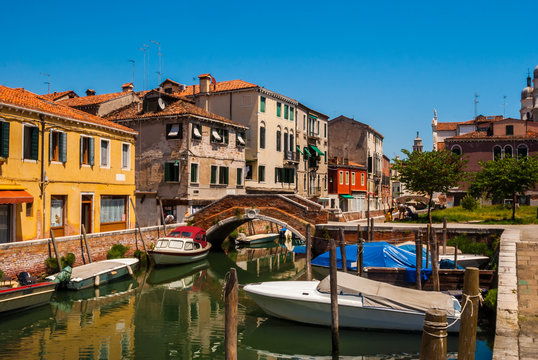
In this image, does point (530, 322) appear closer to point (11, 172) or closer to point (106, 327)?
point (106, 327)

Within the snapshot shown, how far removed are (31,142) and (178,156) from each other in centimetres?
1082

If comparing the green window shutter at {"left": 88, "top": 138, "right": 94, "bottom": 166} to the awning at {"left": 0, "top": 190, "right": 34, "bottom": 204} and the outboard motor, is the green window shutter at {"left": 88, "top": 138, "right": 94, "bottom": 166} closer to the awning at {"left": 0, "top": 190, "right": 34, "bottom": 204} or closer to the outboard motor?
the awning at {"left": 0, "top": 190, "right": 34, "bottom": 204}

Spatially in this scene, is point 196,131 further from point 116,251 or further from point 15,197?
point 15,197

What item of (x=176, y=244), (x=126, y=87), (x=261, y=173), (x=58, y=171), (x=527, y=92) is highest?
(x=527, y=92)

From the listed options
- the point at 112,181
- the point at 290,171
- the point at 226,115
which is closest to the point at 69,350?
the point at 112,181

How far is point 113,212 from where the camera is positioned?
80.1 ft

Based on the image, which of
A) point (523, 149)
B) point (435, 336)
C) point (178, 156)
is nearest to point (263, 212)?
point (178, 156)

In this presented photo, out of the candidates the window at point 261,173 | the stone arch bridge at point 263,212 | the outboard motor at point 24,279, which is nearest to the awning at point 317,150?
the window at point 261,173

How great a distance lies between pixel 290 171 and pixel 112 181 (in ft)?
58.1

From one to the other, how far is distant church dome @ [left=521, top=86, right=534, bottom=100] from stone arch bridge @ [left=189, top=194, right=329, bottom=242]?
198ft

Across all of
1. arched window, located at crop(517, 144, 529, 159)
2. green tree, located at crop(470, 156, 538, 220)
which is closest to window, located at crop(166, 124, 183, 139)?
green tree, located at crop(470, 156, 538, 220)

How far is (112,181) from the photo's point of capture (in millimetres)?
24125

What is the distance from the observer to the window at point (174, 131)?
2973 cm

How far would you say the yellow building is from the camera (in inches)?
734
